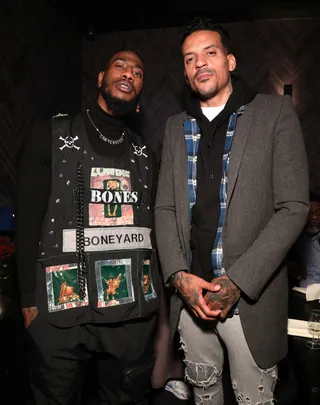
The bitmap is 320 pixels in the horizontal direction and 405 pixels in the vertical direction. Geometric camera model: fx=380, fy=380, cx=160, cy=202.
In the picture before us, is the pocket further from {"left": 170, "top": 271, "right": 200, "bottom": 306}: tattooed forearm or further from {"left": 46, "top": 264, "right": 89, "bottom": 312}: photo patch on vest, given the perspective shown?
{"left": 46, "top": 264, "right": 89, "bottom": 312}: photo patch on vest

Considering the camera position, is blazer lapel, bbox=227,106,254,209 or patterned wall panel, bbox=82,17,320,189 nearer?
blazer lapel, bbox=227,106,254,209

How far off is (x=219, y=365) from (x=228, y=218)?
2.33ft

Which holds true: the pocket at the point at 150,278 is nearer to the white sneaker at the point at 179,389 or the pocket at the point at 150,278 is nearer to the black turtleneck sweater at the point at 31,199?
the black turtleneck sweater at the point at 31,199

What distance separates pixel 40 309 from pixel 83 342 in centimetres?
24

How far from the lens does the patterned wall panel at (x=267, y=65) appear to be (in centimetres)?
449

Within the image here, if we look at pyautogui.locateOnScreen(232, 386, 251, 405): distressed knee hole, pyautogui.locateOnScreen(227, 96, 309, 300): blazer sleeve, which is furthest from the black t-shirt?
pyautogui.locateOnScreen(232, 386, 251, 405): distressed knee hole

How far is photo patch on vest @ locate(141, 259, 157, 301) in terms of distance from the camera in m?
1.81

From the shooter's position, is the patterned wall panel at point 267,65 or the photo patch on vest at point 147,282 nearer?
the photo patch on vest at point 147,282

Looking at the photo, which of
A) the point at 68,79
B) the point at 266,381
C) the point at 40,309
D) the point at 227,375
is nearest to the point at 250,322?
the point at 266,381

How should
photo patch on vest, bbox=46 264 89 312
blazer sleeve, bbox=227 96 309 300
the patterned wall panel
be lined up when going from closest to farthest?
1. blazer sleeve, bbox=227 96 309 300
2. photo patch on vest, bbox=46 264 89 312
3. the patterned wall panel

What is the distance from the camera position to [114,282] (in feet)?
5.66

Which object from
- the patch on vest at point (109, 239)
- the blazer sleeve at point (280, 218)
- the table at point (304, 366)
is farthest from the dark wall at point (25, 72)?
the table at point (304, 366)

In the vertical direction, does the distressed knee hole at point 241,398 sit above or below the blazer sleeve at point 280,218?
below

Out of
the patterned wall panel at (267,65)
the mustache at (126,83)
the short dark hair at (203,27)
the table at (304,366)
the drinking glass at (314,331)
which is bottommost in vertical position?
the table at (304,366)
